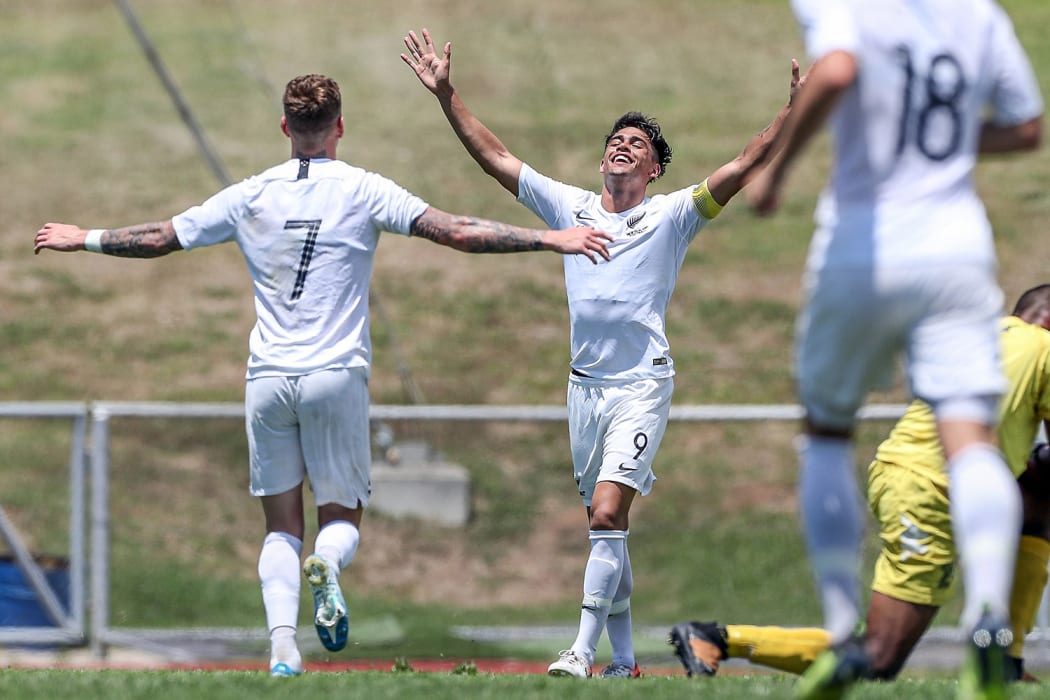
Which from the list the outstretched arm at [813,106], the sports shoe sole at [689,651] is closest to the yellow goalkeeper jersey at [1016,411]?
the sports shoe sole at [689,651]

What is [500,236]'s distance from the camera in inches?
236

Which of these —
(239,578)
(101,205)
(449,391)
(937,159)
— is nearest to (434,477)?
(239,578)

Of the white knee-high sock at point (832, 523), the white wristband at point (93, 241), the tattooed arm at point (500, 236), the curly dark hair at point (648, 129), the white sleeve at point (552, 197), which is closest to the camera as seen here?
the white knee-high sock at point (832, 523)

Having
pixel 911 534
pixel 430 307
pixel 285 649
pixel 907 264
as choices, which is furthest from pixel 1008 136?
pixel 430 307

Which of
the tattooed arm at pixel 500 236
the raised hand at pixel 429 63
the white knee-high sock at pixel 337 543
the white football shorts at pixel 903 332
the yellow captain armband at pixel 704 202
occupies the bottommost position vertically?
the white knee-high sock at pixel 337 543

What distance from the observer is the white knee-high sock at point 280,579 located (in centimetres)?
644

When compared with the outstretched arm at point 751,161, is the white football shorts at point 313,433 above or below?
below

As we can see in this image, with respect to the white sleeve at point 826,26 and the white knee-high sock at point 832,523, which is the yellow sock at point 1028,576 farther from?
the white sleeve at point 826,26

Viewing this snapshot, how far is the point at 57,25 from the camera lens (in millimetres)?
31344

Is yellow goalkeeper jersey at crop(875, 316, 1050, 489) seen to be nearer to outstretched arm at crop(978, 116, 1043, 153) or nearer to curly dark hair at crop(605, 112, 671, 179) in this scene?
outstretched arm at crop(978, 116, 1043, 153)

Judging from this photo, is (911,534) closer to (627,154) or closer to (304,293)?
(627,154)

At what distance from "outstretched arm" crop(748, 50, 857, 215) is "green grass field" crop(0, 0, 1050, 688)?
2.06 metres

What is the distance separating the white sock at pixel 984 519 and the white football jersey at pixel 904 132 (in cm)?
55

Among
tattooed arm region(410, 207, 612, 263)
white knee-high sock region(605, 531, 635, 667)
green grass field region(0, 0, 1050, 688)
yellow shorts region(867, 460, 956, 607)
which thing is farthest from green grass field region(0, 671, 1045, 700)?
tattooed arm region(410, 207, 612, 263)
